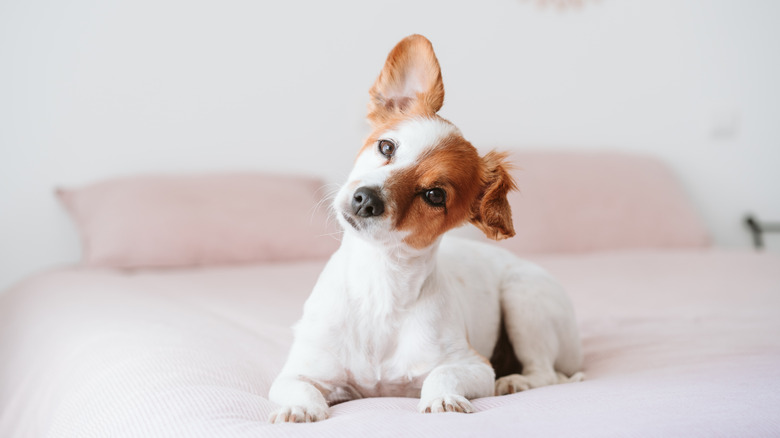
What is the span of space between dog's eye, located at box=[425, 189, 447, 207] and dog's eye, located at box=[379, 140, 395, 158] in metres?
0.10

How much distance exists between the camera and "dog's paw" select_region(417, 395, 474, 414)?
95cm

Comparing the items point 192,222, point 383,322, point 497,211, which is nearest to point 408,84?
point 497,211

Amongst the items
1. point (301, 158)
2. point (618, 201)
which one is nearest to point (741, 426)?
point (618, 201)

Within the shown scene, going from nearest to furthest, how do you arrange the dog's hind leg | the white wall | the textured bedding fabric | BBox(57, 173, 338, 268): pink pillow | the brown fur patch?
the textured bedding fabric < the brown fur patch < the dog's hind leg < BBox(57, 173, 338, 268): pink pillow < the white wall

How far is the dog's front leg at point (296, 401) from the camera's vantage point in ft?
3.00

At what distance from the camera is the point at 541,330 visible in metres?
1.40

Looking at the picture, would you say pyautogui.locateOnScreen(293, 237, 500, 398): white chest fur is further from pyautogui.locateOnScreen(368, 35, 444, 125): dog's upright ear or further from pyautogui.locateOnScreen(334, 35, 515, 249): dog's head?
pyautogui.locateOnScreen(368, 35, 444, 125): dog's upright ear

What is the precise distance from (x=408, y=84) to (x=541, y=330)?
1.91 feet

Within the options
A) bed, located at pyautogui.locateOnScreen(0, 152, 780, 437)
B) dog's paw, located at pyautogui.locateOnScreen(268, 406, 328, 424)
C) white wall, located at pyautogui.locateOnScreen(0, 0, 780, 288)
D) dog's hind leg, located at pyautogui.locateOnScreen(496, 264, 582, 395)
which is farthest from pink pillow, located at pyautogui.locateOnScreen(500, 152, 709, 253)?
dog's paw, located at pyautogui.locateOnScreen(268, 406, 328, 424)

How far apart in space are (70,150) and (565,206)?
7.74 feet

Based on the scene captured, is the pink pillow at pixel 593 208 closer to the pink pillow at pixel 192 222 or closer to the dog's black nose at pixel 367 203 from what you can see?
the pink pillow at pixel 192 222

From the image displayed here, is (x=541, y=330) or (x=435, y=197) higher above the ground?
(x=435, y=197)

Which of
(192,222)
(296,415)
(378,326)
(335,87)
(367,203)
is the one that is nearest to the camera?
(296,415)

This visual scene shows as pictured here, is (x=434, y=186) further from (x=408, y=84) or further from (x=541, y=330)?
(x=541, y=330)
